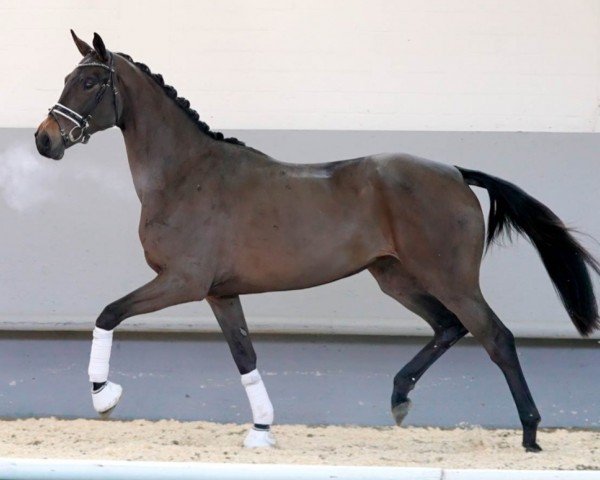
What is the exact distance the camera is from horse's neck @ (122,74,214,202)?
4492 mm

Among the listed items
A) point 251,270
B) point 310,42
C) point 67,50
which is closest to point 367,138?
point 310,42

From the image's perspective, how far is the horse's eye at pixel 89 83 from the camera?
14.3ft

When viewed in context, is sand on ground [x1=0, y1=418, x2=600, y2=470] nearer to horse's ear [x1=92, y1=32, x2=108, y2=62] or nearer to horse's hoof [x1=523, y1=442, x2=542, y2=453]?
horse's hoof [x1=523, y1=442, x2=542, y2=453]

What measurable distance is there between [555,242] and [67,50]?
2.99 metres

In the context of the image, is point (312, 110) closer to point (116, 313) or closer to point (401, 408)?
point (401, 408)

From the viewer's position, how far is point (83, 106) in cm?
434

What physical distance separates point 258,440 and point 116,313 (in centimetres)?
97

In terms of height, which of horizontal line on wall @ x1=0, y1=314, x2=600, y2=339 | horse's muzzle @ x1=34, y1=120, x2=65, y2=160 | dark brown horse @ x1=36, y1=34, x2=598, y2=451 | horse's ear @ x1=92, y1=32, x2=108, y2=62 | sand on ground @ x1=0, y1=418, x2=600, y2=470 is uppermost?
horse's ear @ x1=92, y1=32, x2=108, y2=62

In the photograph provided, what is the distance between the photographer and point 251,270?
4449mm

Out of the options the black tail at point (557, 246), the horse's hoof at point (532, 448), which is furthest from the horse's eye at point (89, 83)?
the horse's hoof at point (532, 448)

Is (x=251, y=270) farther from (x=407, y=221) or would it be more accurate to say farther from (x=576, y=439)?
(x=576, y=439)

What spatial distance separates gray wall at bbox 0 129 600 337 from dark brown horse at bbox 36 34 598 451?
877 mm

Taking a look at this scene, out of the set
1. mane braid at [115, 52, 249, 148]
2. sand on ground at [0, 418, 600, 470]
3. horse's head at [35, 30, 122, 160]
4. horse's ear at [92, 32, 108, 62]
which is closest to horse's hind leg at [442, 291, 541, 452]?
sand on ground at [0, 418, 600, 470]

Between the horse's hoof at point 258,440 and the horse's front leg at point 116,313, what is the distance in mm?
728
